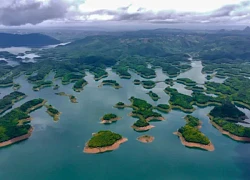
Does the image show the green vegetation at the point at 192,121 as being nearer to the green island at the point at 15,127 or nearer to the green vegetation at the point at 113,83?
the green vegetation at the point at 113,83

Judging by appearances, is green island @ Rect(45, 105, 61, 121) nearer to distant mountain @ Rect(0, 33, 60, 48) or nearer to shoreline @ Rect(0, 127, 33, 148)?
shoreline @ Rect(0, 127, 33, 148)

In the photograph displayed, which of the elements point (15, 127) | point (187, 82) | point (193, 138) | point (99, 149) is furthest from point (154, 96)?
point (15, 127)

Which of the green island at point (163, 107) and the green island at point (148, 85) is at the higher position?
the green island at point (163, 107)

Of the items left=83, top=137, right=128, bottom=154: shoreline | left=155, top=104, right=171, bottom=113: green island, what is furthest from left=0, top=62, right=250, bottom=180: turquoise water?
left=155, top=104, right=171, bottom=113: green island

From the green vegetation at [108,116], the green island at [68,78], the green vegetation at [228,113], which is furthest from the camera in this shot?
the green island at [68,78]

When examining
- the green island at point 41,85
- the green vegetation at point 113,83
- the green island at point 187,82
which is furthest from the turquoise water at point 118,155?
the green island at point 187,82

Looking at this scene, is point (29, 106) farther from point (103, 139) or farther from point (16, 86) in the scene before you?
point (16, 86)
